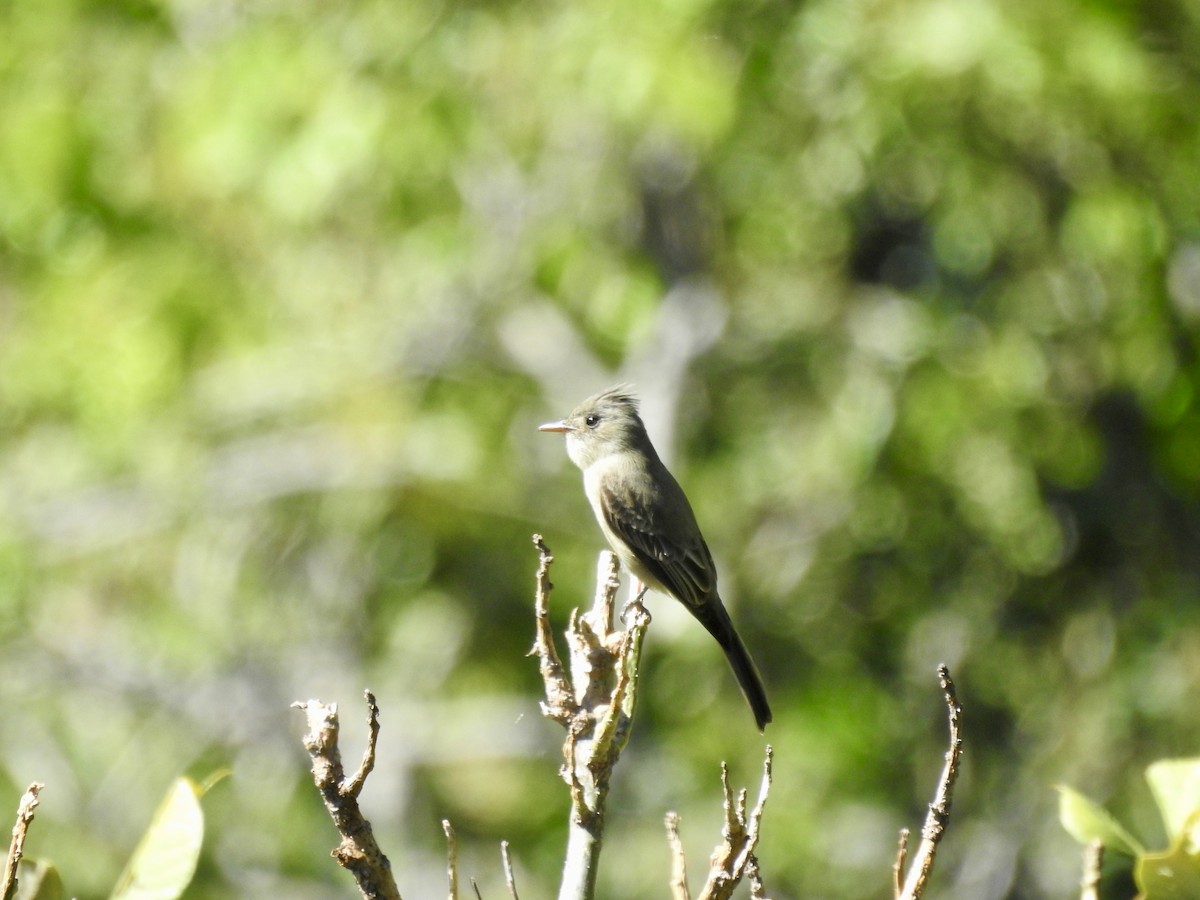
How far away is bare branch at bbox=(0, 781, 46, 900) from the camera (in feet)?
5.53

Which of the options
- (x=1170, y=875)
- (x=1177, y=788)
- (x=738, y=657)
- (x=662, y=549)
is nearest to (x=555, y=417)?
(x=662, y=549)

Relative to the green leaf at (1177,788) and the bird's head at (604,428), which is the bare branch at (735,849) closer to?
the green leaf at (1177,788)

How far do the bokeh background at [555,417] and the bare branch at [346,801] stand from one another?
5.04m

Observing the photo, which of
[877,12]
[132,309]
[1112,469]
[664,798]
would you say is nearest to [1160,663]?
[1112,469]

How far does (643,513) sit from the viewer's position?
5.06 meters

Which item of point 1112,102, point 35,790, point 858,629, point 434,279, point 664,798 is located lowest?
point 35,790

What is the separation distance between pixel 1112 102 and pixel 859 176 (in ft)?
6.18

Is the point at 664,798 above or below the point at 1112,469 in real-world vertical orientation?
below

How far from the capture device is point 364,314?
8.98m

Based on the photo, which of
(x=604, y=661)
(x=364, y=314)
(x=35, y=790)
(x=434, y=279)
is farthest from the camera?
(x=364, y=314)

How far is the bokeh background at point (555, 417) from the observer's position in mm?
7152

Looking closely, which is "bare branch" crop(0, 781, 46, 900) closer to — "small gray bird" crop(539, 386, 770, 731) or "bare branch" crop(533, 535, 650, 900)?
"bare branch" crop(533, 535, 650, 900)

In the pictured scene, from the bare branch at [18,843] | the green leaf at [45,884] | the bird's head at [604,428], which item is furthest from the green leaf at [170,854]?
the bird's head at [604,428]

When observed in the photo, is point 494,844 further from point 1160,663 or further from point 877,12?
point 877,12
